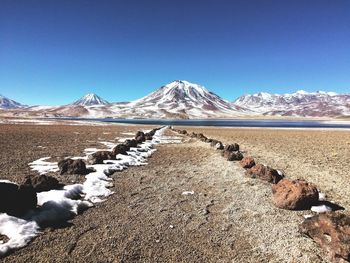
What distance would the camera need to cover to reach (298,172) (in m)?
17.5

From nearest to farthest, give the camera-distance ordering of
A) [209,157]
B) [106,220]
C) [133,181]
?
[106,220]
[133,181]
[209,157]

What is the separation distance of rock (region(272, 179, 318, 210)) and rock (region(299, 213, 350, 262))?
77.0 inches

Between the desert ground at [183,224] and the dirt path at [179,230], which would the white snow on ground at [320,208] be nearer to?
the desert ground at [183,224]

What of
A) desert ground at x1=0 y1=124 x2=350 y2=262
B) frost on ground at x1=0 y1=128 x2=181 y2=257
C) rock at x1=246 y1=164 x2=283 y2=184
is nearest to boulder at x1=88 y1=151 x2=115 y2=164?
frost on ground at x1=0 y1=128 x2=181 y2=257

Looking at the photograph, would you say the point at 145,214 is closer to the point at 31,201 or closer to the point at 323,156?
the point at 31,201

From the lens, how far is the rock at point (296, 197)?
1055 cm

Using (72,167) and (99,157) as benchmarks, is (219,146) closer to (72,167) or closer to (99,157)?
(99,157)

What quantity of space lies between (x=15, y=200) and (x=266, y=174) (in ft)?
37.7

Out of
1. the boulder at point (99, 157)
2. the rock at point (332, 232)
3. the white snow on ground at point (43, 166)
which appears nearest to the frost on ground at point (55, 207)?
the white snow on ground at point (43, 166)

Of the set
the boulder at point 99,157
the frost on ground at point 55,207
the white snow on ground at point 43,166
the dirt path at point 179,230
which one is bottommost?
the dirt path at point 179,230

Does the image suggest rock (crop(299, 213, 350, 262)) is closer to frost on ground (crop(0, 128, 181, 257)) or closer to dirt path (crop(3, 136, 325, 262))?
dirt path (crop(3, 136, 325, 262))

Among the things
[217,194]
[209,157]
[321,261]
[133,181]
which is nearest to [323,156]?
[209,157]

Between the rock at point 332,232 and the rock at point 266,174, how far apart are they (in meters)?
6.07

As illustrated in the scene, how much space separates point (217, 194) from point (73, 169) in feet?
26.0
